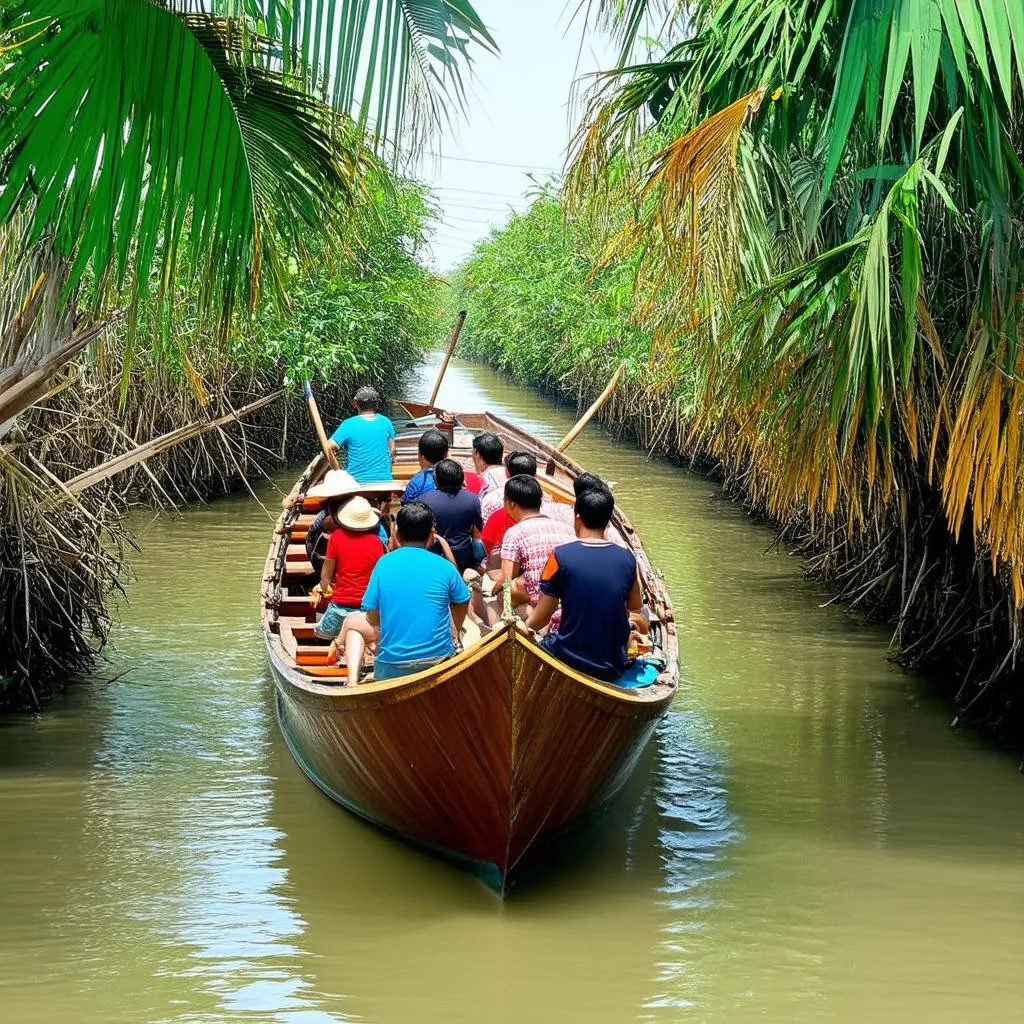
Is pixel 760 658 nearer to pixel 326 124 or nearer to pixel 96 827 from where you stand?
pixel 96 827

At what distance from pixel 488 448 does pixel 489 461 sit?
126 mm

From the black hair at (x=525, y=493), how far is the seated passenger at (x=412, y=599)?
0.79 m

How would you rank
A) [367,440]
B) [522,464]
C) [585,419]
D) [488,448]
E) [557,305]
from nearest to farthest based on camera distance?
1. [522,464]
2. [488,448]
3. [367,440]
4. [585,419]
5. [557,305]

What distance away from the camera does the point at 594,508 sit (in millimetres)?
6109

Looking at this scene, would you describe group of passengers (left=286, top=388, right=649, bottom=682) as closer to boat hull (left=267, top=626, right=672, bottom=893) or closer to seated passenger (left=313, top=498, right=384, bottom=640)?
seated passenger (left=313, top=498, right=384, bottom=640)

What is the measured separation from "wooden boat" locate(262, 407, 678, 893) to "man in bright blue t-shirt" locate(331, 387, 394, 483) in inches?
151

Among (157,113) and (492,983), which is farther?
(492,983)

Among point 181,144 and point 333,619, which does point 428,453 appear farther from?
point 181,144

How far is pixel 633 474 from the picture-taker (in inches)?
974

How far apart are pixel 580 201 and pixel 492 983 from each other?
4494 mm

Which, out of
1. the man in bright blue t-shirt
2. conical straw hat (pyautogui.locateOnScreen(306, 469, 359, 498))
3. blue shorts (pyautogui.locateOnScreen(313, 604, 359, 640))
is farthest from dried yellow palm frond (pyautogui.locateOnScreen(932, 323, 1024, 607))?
the man in bright blue t-shirt

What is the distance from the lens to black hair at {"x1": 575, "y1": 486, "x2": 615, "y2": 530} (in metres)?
6.10

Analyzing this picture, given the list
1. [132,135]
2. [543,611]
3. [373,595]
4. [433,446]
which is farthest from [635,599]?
[132,135]

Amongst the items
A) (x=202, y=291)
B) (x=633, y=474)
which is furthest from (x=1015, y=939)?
(x=633, y=474)
